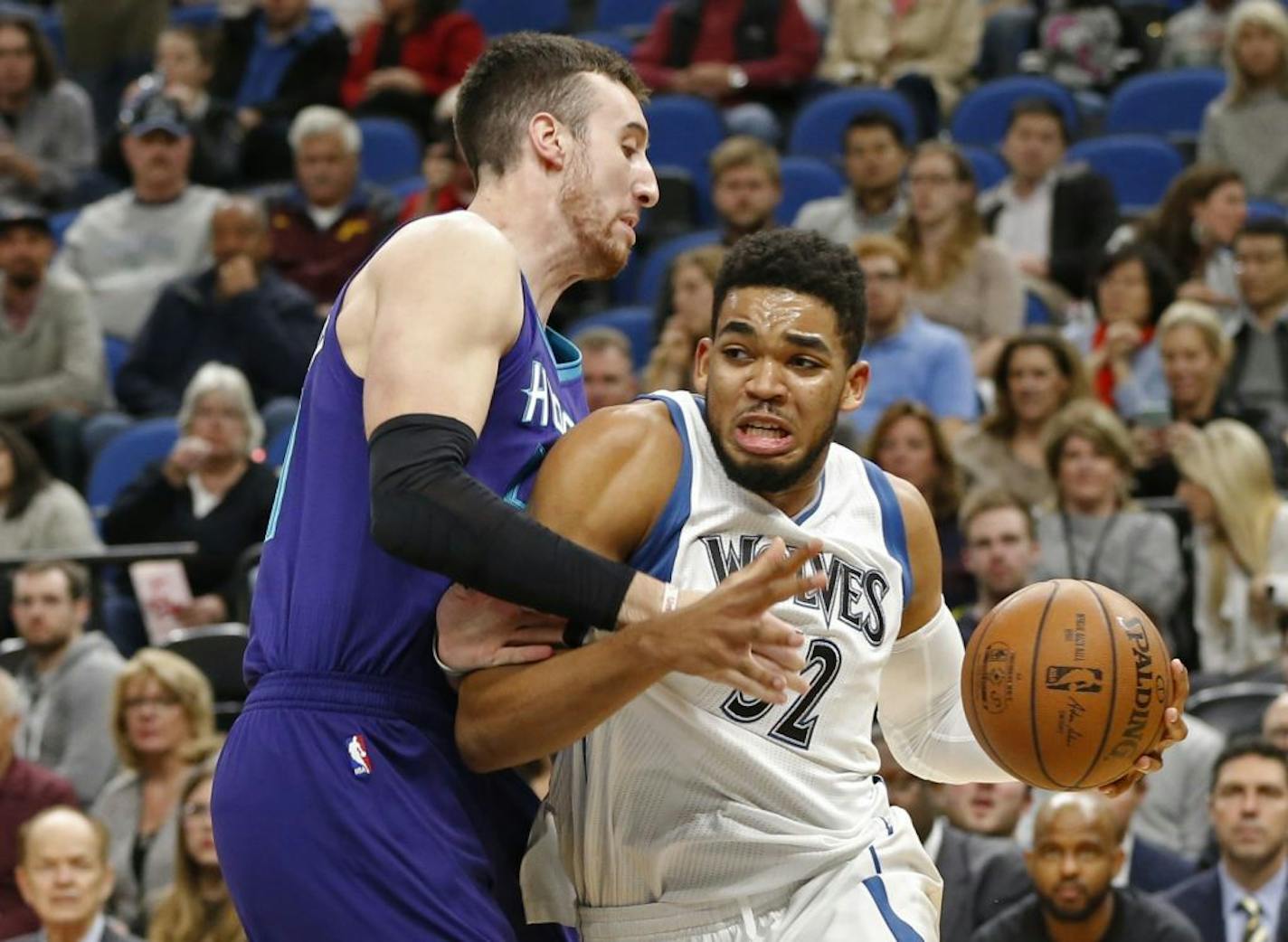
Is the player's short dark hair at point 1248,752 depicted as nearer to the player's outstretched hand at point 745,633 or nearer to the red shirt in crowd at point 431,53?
the player's outstretched hand at point 745,633

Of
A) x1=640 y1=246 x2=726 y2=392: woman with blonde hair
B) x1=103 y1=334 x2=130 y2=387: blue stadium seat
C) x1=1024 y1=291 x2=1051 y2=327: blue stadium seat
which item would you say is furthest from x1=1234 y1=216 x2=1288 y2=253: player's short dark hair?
x1=103 y1=334 x2=130 y2=387: blue stadium seat

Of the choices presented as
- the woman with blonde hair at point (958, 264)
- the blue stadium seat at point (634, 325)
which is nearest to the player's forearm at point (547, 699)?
the woman with blonde hair at point (958, 264)

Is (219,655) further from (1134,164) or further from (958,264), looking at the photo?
(1134,164)

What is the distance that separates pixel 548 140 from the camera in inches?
154

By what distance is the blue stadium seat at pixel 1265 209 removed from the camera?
10.2 m

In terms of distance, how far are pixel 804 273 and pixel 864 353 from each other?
5.05 meters

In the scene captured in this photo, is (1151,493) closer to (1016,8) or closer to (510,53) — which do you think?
(1016,8)

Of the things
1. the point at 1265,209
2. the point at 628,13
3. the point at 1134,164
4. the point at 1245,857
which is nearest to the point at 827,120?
the point at 1134,164

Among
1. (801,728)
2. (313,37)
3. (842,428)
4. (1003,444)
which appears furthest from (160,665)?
(313,37)

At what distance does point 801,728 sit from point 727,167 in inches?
264

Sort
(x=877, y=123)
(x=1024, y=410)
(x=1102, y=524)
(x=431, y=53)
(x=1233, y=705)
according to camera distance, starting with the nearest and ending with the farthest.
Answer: (x=1233, y=705)
(x=1102, y=524)
(x=1024, y=410)
(x=877, y=123)
(x=431, y=53)

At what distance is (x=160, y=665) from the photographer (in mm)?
7848

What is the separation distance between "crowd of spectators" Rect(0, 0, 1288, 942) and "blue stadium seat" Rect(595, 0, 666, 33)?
3.8 inches

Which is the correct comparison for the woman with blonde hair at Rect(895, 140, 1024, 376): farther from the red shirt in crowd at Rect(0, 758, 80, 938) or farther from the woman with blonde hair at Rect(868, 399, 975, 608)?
the red shirt in crowd at Rect(0, 758, 80, 938)
